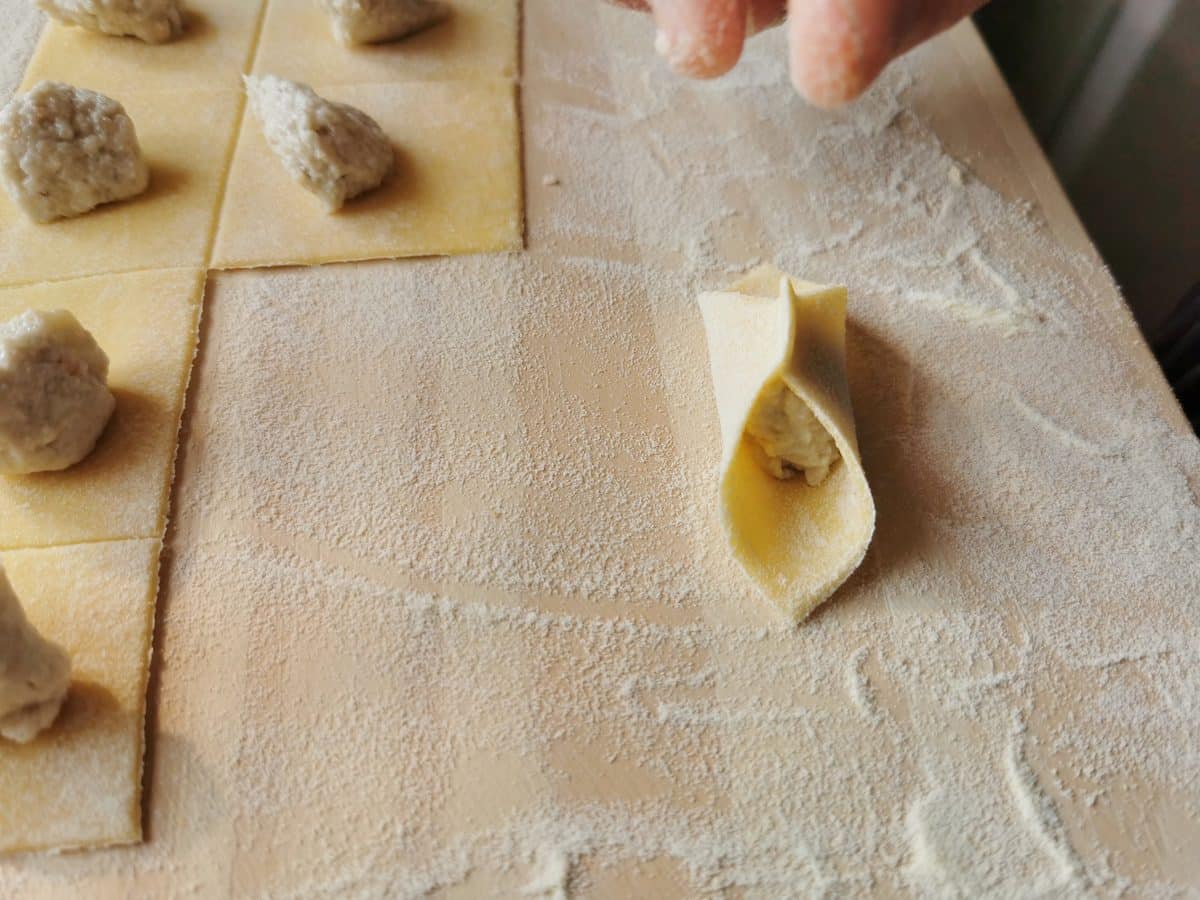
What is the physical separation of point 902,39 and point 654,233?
22.4 inches

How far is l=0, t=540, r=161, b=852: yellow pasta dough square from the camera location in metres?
0.85

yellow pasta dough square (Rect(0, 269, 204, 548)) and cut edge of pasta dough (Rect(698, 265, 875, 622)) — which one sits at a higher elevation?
cut edge of pasta dough (Rect(698, 265, 875, 622))

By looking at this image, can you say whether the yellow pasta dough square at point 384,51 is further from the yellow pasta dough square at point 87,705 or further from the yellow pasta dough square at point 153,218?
the yellow pasta dough square at point 87,705

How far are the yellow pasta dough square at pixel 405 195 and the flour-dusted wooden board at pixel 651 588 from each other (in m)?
0.04

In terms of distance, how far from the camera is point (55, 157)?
129cm

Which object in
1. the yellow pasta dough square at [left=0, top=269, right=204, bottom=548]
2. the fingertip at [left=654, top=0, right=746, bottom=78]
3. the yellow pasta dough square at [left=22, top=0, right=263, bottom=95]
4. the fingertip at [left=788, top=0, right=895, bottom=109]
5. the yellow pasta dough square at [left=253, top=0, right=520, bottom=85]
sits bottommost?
the yellow pasta dough square at [left=0, top=269, right=204, bottom=548]

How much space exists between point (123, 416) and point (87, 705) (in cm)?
38

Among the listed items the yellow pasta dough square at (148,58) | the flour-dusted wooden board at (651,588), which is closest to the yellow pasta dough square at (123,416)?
the flour-dusted wooden board at (651,588)

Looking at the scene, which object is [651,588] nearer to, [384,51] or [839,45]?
[839,45]

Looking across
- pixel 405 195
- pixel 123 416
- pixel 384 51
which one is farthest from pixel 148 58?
pixel 123 416

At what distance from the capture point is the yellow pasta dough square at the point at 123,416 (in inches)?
41.0

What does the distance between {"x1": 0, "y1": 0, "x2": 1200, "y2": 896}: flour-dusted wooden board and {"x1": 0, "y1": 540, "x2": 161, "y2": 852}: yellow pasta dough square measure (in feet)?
0.08

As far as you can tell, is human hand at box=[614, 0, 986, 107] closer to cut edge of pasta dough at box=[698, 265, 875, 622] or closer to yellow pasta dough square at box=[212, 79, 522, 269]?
cut edge of pasta dough at box=[698, 265, 875, 622]

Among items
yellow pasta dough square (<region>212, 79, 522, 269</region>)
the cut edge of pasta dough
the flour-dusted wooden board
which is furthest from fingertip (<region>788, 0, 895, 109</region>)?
yellow pasta dough square (<region>212, 79, 522, 269</region>)
